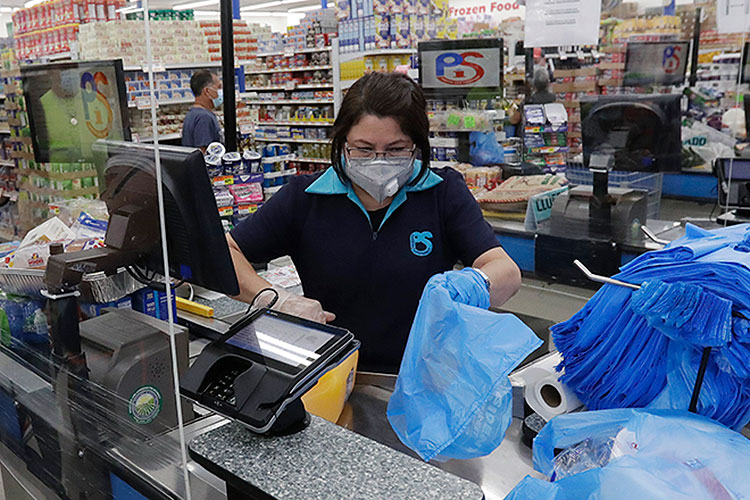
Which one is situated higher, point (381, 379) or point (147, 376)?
point (147, 376)

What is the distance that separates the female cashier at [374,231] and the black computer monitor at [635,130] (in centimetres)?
204

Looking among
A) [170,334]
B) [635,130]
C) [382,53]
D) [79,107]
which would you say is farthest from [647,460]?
[382,53]

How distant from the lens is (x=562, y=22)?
443cm

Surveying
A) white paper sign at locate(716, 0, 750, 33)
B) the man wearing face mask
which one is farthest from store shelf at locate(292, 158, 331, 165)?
white paper sign at locate(716, 0, 750, 33)

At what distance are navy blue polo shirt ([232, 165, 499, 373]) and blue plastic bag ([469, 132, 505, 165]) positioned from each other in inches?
116

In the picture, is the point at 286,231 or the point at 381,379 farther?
the point at 286,231

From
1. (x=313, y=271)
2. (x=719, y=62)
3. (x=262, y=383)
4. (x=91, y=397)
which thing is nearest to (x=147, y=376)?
(x=91, y=397)

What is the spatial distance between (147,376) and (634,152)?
10.4 feet

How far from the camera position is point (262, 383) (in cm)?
99

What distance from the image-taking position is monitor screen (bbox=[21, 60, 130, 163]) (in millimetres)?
1190

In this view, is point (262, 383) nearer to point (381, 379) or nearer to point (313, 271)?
point (381, 379)

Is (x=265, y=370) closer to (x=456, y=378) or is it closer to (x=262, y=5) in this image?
(x=456, y=378)

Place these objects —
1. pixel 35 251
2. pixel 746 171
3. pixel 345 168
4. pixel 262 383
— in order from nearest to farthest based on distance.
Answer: pixel 262 383 < pixel 35 251 < pixel 345 168 < pixel 746 171

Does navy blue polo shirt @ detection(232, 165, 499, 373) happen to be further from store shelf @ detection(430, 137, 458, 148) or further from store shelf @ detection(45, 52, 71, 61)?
store shelf @ detection(430, 137, 458, 148)
